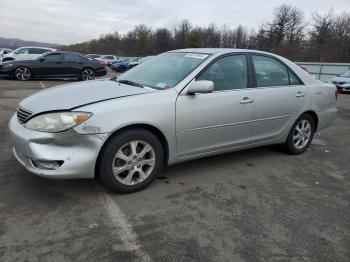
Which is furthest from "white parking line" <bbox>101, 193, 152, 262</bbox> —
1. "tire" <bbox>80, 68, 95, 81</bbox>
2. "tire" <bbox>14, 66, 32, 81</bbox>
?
"tire" <bbox>80, 68, 95, 81</bbox>

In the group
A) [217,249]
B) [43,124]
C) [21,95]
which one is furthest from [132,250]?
[21,95]

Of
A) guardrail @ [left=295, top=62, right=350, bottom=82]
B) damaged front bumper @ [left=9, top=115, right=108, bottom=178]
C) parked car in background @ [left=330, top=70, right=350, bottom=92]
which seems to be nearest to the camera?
damaged front bumper @ [left=9, top=115, right=108, bottom=178]

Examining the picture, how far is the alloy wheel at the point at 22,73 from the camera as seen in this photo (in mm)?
15699

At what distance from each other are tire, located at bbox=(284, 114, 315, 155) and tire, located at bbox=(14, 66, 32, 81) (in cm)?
1359

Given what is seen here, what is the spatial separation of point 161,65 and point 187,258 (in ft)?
8.81

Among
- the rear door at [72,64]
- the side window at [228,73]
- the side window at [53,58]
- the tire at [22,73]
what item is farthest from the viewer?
the rear door at [72,64]

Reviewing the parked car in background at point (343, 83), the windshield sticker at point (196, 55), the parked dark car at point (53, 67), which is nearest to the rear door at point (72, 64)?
the parked dark car at point (53, 67)

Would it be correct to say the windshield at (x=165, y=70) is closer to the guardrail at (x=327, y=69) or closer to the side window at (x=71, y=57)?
the side window at (x=71, y=57)

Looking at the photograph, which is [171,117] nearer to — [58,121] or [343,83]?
[58,121]

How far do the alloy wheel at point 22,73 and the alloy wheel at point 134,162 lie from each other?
13854 mm

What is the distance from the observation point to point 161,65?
4656 millimetres

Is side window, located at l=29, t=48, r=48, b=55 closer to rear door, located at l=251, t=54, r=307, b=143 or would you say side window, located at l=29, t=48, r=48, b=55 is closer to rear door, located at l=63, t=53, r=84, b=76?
rear door, located at l=63, t=53, r=84, b=76

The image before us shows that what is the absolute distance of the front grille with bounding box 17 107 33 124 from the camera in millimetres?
3595

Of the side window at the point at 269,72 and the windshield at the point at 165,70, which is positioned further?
the side window at the point at 269,72
